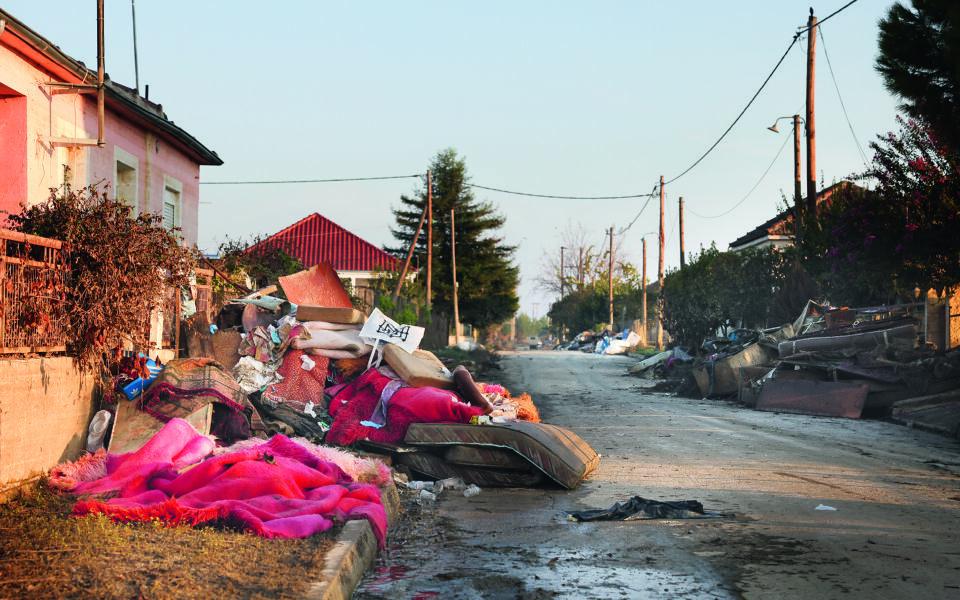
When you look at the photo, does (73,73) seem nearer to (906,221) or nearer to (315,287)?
(315,287)

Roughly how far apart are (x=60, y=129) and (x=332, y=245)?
1465 inches

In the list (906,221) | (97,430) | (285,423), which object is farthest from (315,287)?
(906,221)

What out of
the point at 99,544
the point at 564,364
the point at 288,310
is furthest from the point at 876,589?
the point at 564,364

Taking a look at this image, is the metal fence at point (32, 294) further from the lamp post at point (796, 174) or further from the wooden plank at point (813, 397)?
the lamp post at point (796, 174)

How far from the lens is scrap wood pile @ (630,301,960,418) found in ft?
43.4

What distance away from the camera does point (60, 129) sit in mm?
12477

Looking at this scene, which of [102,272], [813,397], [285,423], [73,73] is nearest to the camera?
[102,272]

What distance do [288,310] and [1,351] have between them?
6.17 metres

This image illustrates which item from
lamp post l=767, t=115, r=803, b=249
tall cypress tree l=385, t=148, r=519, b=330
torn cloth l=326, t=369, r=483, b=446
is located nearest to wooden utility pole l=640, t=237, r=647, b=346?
tall cypress tree l=385, t=148, r=519, b=330

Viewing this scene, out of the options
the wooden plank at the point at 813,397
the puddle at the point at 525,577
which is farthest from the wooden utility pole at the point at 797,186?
the puddle at the point at 525,577

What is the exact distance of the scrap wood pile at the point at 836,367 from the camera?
13.2 meters

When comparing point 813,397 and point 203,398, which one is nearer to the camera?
point 203,398

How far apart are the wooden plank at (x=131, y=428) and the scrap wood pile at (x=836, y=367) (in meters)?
11.0

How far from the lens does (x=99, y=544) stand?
168 inches
